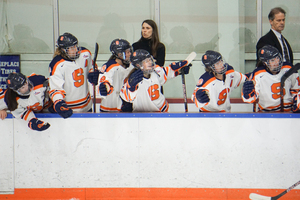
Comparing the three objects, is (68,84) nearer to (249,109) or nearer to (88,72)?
(88,72)

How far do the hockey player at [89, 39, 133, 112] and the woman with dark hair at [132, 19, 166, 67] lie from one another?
0.29 m

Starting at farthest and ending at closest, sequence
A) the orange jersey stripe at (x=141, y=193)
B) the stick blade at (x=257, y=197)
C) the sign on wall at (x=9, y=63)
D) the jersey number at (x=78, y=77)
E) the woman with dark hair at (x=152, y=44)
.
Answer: the sign on wall at (x=9, y=63)
the woman with dark hair at (x=152, y=44)
the jersey number at (x=78, y=77)
the orange jersey stripe at (x=141, y=193)
the stick blade at (x=257, y=197)

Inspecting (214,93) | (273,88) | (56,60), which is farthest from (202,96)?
(56,60)

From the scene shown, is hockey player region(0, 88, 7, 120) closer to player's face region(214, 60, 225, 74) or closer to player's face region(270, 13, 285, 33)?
player's face region(214, 60, 225, 74)

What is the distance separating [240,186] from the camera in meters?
2.15

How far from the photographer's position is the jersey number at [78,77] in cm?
258

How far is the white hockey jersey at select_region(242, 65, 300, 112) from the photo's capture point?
2371mm

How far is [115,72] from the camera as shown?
2623mm

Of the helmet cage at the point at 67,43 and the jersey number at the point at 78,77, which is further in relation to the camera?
the jersey number at the point at 78,77

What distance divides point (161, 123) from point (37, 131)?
0.85 m

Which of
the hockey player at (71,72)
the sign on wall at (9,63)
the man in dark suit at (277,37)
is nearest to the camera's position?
the hockey player at (71,72)

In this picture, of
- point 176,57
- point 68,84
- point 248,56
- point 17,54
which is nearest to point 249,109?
point 248,56

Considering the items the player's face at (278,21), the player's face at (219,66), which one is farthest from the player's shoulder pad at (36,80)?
the player's face at (278,21)

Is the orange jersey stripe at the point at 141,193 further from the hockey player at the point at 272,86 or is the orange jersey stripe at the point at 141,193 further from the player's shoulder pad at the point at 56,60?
the player's shoulder pad at the point at 56,60
